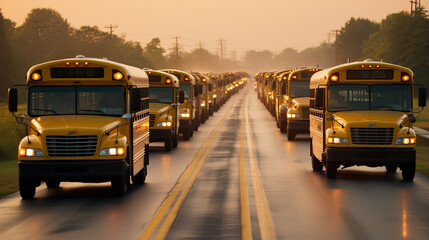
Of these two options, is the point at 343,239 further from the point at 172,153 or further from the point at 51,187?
the point at 172,153

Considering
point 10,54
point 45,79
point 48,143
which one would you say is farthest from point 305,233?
point 10,54

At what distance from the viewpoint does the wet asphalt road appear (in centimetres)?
1032

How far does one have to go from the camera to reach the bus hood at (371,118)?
54.1ft

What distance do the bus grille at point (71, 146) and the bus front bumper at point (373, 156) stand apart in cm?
556

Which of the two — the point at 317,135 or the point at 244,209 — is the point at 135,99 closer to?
the point at 244,209

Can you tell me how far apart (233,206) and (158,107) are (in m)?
13.4

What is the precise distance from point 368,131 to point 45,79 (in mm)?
6826

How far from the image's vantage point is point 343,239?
9.68m

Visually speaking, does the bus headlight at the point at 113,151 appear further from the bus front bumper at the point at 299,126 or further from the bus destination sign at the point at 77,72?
the bus front bumper at the point at 299,126

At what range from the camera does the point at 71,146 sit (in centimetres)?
1348

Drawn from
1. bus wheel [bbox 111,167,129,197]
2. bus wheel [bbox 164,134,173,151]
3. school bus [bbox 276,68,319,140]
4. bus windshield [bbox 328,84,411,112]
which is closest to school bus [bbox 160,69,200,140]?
school bus [bbox 276,68,319,140]

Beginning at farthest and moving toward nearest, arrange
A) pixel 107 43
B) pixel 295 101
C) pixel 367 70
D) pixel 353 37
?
pixel 353 37
pixel 107 43
pixel 295 101
pixel 367 70

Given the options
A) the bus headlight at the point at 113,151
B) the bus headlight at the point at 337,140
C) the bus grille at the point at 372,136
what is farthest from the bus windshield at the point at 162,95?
the bus headlight at the point at 113,151

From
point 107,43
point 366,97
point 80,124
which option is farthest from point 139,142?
point 107,43
